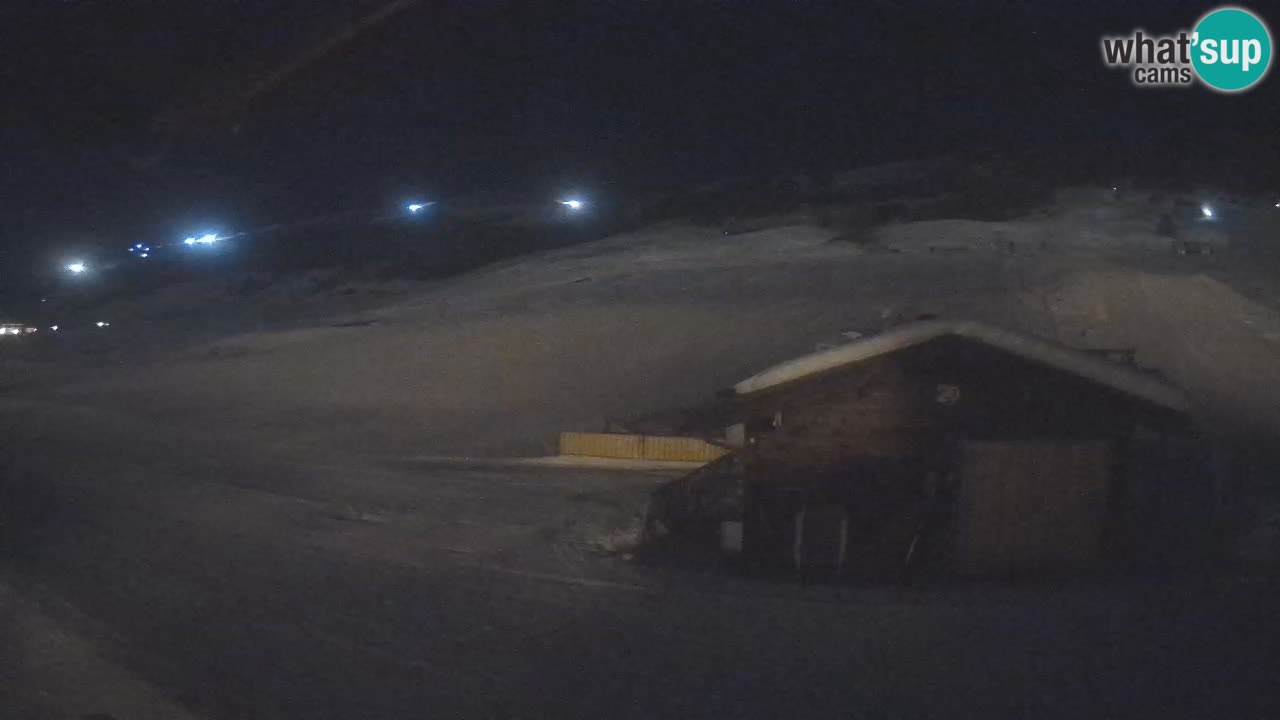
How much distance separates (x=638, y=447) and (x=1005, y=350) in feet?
34.4

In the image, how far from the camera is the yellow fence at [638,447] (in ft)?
79.2

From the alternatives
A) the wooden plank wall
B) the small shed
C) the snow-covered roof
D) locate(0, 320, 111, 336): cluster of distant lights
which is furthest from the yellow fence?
locate(0, 320, 111, 336): cluster of distant lights

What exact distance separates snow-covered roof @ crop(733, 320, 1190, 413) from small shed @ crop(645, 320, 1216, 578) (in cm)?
2

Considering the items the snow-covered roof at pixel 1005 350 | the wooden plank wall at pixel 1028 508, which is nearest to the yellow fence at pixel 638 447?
the snow-covered roof at pixel 1005 350

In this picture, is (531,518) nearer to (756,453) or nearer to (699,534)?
(699,534)

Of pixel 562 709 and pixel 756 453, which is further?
pixel 756 453

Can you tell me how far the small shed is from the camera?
→ 50.5 ft

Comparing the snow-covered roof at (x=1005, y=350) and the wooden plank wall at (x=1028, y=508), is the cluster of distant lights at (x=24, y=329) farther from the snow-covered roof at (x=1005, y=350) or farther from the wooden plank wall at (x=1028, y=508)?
the wooden plank wall at (x=1028, y=508)

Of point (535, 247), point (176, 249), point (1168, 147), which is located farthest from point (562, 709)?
point (176, 249)

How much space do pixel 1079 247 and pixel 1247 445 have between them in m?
22.9

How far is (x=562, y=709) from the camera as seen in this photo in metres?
9.16

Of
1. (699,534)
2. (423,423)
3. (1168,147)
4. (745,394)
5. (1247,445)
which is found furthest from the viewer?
(1168,147)

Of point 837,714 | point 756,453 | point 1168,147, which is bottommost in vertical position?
point 837,714

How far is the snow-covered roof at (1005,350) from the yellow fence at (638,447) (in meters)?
7.72
